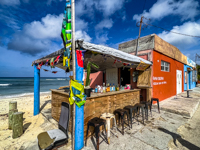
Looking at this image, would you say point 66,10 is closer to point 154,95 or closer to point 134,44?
point 134,44

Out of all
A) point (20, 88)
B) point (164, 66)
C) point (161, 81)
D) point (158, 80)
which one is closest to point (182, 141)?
point (158, 80)

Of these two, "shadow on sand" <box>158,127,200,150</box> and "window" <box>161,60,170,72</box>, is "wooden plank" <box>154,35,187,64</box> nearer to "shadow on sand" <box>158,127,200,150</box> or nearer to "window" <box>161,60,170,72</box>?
"window" <box>161,60,170,72</box>

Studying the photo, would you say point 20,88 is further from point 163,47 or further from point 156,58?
point 163,47

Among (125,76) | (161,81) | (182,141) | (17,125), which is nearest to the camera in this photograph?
(182,141)

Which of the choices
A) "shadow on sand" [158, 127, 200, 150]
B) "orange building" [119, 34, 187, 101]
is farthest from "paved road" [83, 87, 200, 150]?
"orange building" [119, 34, 187, 101]

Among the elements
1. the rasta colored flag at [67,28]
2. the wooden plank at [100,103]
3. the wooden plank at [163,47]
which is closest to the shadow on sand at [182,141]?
the wooden plank at [100,103]

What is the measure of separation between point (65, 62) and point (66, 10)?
1.43 m

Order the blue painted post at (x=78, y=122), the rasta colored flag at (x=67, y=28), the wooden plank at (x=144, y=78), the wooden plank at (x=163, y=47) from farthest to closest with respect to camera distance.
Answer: the wooden plank at (x=163, y=47) < the wooden plank at (x=144, y=78) < the blue painted post at (x=78, y=122) < the rasta colored flag at (x=67, y=28)

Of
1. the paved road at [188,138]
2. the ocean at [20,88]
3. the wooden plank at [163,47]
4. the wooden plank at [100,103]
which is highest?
the wooden plank at [163,47]

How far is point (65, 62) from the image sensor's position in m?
2.97

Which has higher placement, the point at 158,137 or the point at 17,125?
the point at 17,125

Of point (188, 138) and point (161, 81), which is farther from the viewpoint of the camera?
point (161, 81)

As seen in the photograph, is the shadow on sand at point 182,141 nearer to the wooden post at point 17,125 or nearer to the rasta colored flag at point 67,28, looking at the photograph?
the rasta colored flag at point 67,28

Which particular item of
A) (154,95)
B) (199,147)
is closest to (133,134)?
(199,147)
